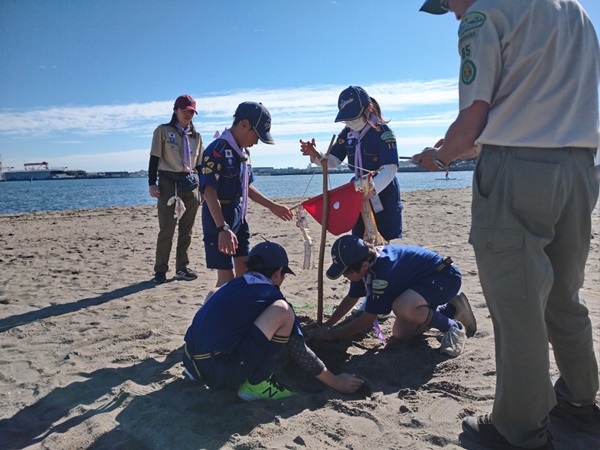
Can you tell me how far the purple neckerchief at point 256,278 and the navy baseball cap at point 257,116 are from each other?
1286 millimetres

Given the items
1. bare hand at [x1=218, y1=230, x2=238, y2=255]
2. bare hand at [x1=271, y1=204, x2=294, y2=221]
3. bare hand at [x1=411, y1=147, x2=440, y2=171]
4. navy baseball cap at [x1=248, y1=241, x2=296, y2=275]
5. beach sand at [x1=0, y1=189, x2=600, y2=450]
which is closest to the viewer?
bare hand at [x1=411, y1=147, x2=440, y2=171]

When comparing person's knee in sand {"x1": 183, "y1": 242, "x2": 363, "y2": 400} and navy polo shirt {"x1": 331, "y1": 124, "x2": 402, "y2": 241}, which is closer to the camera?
person's knee in sand {"x1": 183, "y1": 242, "x2": 363, "y2": 400}

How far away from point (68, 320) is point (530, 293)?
14.6 feet

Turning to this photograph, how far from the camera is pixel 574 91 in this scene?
223cm

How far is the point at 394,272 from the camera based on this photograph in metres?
3.82

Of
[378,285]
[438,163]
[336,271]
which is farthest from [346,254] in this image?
[438,163]

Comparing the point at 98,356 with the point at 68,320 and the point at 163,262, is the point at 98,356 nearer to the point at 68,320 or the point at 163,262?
the point at 68,320

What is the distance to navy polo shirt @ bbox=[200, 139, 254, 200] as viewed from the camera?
13.5ft

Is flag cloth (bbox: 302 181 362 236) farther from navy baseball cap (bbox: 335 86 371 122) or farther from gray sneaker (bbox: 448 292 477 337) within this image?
gray sneaker (bbox: 448 292 477 337)

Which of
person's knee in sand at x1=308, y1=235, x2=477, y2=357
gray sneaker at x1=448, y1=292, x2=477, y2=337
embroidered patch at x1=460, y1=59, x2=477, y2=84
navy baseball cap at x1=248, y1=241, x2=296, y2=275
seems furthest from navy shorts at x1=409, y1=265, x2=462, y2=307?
embroidered patch at x1=460, y1=59, x2=477, y2=84

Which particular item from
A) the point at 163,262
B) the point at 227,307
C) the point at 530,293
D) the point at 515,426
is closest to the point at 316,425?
the point at 227,307

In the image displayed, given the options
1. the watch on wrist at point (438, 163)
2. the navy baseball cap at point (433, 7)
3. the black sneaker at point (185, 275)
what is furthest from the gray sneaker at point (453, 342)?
the black sneaker at point (185, 275)

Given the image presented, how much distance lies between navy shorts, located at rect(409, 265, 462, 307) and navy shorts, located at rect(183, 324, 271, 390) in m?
1.40

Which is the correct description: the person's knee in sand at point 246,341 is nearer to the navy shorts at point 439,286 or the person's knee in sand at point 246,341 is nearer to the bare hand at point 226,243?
the bare hand at point 226,243
